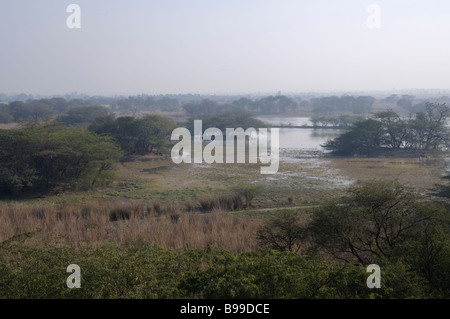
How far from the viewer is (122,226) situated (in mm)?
12516

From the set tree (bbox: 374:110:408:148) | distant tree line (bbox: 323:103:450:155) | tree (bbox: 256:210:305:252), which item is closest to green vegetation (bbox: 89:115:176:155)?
distant tree line (bbox: 323:103:450:155)

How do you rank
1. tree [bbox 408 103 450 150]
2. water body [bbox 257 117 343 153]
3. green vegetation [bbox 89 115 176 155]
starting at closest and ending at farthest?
green vegetation [bbox 89 115 176 155], tree [bbox 408 103 450 150], water body [bbox 257 117 343 153]

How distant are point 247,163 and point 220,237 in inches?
682

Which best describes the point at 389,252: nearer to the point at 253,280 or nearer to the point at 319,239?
the point at 319,239

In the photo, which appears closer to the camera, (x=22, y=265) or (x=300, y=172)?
(x=22, y=265)

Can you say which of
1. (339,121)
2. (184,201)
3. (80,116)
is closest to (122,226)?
(184,201)

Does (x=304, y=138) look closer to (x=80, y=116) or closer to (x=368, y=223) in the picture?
(x=80, y=116)

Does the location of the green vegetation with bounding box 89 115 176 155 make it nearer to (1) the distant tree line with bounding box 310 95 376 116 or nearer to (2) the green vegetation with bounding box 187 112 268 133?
(2) the green vegetation with bounding box 187 112 268 133

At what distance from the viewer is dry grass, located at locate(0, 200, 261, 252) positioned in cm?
1060

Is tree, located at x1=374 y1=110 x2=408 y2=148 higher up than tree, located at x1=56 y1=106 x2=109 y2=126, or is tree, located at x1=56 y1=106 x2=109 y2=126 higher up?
tree, located at x1=56 y1=106 x2=109 y2=126

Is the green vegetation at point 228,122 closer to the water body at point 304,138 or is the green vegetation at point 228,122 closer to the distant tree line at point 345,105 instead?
the water body at point 304,138

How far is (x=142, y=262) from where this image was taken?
20.6 ft

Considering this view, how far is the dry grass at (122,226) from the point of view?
417 inches
